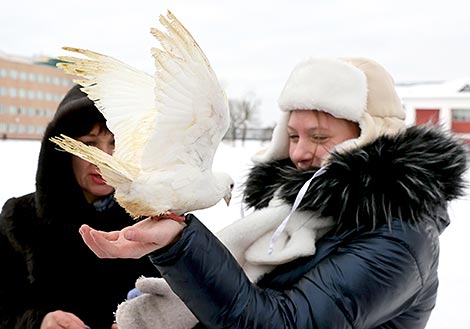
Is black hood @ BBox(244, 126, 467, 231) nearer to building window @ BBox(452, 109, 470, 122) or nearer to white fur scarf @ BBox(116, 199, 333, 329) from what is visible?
white fur scarf @ BBox(116, 199, 333, 329)

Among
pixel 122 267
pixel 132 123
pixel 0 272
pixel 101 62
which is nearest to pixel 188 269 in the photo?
pixel 132 123

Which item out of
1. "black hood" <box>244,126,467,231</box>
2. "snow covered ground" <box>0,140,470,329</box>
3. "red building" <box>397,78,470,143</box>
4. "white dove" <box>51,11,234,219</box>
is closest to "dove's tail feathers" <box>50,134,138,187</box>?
"white dove" <box>51,11,234,219</box>

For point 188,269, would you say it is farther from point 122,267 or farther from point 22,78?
point 22,78

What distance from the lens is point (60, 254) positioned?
209cm

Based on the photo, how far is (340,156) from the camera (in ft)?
4.65

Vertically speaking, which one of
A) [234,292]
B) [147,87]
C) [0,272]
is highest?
[147,87]

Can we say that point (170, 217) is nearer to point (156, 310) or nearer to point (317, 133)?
point (156, 310)

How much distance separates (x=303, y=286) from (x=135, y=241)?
16.7 inches

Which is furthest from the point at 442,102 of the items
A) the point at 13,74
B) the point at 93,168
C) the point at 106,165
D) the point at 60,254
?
the point at 13,74

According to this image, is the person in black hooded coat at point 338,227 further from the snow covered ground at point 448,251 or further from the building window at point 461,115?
the building window at point 461,115

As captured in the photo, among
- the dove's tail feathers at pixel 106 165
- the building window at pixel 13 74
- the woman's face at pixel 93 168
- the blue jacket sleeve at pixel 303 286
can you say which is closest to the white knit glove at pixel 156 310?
the blue jacket sleeve at pixel 303 286

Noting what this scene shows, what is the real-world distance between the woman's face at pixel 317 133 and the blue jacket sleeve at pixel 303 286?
14.4 inches

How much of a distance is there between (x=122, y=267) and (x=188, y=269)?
44.1 inches

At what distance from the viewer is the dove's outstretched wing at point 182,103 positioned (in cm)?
98
